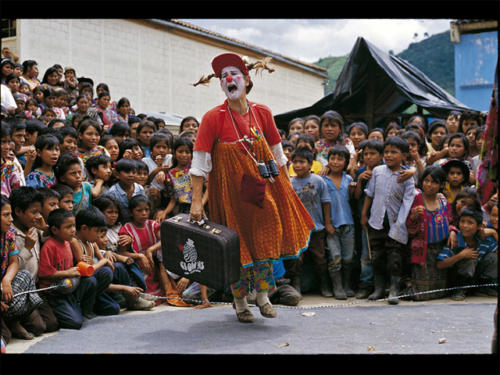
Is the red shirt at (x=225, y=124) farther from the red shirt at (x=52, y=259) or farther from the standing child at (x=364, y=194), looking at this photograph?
the standing child at (x=364, y=194)

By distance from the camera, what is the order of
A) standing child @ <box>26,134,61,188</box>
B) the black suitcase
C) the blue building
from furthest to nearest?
the blue building < standing child @ <box>26,134,61,188</box> < the black suitcase

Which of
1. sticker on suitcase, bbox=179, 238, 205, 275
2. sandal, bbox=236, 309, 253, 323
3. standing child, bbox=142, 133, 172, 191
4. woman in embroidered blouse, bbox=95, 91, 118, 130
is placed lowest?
sandal, bbox=236, 309, 253, 323

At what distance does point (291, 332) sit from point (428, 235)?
1.98 metres

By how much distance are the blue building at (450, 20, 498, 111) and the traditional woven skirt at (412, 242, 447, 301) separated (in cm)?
1329

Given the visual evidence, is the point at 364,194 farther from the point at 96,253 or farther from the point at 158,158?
the point at 96,253

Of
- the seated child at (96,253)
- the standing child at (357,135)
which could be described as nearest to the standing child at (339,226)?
the standing child at (357,135)

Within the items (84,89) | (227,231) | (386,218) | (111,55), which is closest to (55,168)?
(227,231)

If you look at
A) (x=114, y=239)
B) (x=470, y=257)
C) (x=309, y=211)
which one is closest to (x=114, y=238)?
(x=114, y=239)

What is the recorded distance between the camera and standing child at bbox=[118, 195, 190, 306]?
520 cm

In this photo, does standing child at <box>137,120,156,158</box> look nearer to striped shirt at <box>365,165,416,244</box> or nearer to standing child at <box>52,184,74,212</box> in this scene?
standing child at <box>52,184,74,212</box>

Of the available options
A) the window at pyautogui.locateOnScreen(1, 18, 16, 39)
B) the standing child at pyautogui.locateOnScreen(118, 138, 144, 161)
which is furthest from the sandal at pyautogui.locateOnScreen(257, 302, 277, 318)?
the window at pyautogui.locateOnScreen(1, 18, 16, 39)

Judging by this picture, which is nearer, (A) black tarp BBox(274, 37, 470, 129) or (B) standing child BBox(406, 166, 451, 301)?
(B) standing child BBox(406, 166, 451, 301)

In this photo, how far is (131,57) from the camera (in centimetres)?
1389

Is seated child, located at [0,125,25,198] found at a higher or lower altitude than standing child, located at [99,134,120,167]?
lower
